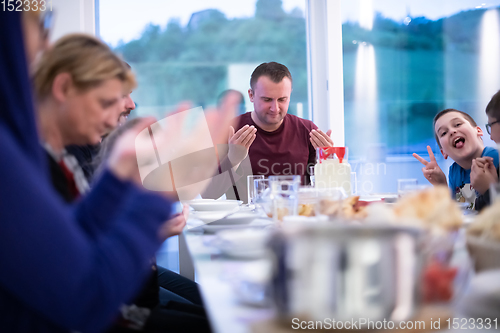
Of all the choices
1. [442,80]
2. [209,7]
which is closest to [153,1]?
[209,7]

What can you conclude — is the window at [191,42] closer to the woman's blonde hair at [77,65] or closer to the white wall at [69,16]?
the white wall at [69,16]

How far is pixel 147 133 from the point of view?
0.90 metres

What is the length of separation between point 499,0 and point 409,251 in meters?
3.54

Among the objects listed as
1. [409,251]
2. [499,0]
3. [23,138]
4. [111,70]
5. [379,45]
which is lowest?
[409,251]

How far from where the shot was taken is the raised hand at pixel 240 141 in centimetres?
197

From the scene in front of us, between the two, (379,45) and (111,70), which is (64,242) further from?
(379,45)

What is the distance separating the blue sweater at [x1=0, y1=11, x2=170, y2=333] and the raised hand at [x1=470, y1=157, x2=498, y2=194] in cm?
135

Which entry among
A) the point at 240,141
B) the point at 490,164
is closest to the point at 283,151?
the point at 240,141

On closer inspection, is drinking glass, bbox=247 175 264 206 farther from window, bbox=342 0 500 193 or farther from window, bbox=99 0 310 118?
window, bbox=342 0 500 193

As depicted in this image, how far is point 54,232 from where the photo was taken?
1.51 ft

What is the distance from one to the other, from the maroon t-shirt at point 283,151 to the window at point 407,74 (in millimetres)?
873

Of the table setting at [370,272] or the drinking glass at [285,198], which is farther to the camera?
the drinking glass at [285,198]

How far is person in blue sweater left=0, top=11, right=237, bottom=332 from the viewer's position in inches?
17.9

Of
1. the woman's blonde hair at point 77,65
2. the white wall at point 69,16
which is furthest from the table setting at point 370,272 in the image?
the white wall at point 69,16
